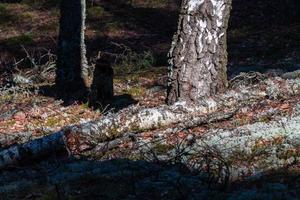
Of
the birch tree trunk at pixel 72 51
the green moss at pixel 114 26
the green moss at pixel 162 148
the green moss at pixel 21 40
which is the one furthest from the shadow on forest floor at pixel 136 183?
the green moss at pixel 114 26

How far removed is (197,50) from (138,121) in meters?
1.38

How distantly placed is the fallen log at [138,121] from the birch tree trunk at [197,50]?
1.14 ft

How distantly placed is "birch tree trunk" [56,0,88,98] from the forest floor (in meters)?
0.44

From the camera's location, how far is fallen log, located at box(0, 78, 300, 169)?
6.83 meters

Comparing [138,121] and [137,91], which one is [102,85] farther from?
[138,121]

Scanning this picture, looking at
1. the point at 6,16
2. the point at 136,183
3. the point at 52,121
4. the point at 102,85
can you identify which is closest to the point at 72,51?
the point at 102,85

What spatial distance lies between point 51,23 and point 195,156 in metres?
18.6

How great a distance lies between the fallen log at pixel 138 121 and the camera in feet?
22.4

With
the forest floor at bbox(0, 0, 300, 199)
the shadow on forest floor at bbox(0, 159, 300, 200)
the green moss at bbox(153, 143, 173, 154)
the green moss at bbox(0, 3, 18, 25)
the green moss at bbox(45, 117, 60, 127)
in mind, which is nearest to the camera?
the shadow on forest floor at bbox(0, 159, 300, 200)

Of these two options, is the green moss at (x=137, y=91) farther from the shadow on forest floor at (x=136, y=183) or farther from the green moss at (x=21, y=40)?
the green moss at (x=21, y=40)

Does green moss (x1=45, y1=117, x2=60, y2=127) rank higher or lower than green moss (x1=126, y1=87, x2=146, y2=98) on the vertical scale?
lower

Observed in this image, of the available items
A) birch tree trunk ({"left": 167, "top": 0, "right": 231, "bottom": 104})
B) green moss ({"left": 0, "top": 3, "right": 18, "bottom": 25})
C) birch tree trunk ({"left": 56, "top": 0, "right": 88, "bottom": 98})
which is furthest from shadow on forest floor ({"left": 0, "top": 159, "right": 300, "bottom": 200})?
green moss ({"left": 0, "top": 3, "right": 18, "bottom": 25})

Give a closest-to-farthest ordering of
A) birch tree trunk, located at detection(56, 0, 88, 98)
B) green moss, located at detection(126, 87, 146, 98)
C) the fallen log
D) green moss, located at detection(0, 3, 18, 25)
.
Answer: the fallen log
green moss, located at detection(126, 87, 146, 98)
birch tree trunk, located at detection(56, 0, 88, 98)
green moss, located at detection(0, 3, 18, 25)

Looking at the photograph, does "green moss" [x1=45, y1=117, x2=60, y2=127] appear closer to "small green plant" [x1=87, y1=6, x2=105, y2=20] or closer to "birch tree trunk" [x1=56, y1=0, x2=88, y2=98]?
"birch tree trunk" [x1=56, y1=0, x2=88, y2=98]
